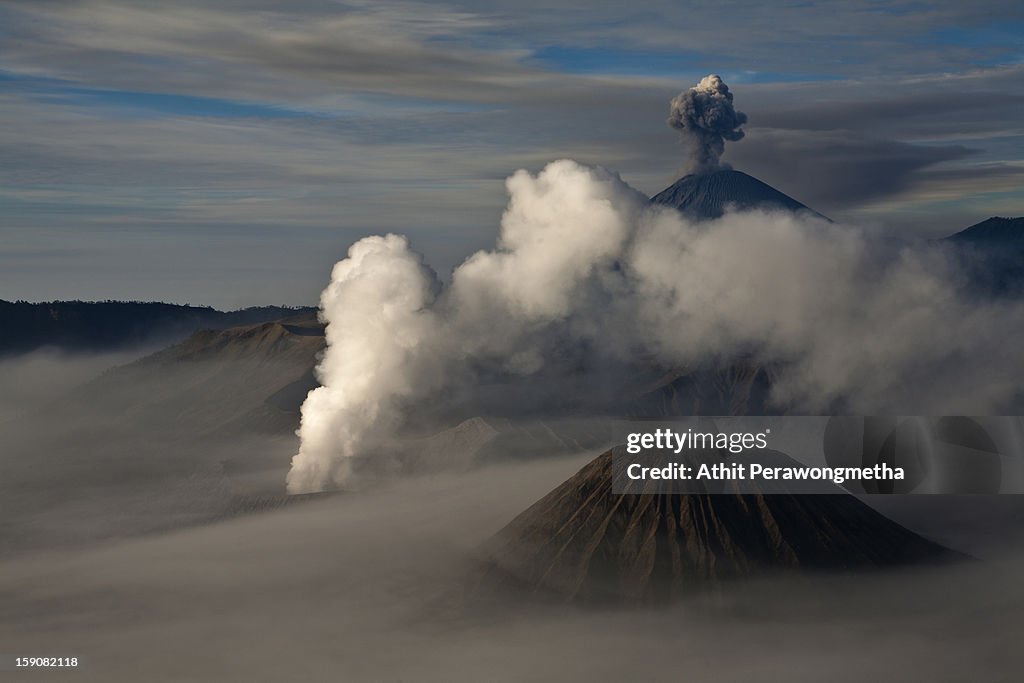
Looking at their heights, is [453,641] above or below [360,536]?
below

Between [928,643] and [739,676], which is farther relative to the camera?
[928,643]

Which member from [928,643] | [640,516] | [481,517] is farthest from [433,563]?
[928,643]

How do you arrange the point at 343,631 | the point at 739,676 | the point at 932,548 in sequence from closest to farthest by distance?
Result: the point at 739,676 < the point at 343,631 < the point at 932,548

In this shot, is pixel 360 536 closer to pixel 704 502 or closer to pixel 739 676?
pixel 704 502

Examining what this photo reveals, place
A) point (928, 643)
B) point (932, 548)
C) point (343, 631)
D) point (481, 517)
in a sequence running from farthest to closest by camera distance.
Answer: point (481, 517)
point (932, 548)
point (343, 631)
point (928, 643)

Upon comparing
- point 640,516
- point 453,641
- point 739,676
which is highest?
point 640,516

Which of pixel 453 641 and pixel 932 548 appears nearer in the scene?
pixel 453 641

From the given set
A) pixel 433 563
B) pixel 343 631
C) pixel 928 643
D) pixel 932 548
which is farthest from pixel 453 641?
pixel 932 548

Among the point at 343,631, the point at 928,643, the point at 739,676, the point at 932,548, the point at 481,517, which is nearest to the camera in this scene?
the point at 739,676

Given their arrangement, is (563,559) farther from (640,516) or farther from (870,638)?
(870,638)
